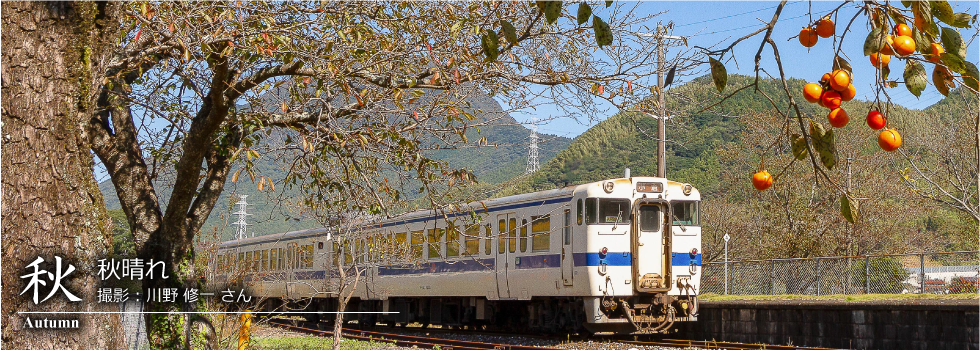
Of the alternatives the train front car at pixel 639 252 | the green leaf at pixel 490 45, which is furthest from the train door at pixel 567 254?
the green leaf at pixel 490 45

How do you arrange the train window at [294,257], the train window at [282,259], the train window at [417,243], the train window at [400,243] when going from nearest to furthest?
the train window at [400,243]
the train window at [417,243]
the train window at [294,257]
the train window at [282,259]

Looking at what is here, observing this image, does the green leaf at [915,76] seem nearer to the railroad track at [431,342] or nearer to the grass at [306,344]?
the railroad track at [431,342]

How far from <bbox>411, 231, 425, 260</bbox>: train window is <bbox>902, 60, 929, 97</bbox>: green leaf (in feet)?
50.9

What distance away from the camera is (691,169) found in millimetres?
52312

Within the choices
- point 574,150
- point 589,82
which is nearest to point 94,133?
point 589,82

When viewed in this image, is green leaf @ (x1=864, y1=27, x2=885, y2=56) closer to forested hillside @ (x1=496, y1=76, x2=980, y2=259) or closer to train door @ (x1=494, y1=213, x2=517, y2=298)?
train door @ (x1=494, y1=213, x2=517, y2=298)

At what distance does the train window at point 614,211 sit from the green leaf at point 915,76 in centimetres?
1221

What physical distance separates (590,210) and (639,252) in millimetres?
1132

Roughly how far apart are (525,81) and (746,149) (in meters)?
22.1

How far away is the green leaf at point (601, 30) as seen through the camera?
8.34 ft

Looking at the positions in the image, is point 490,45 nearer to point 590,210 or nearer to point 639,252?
point 590,210

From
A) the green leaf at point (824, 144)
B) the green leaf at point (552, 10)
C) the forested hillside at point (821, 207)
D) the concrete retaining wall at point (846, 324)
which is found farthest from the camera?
the forested hillside at point (821, 207)

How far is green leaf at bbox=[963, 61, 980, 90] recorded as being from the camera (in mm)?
1755

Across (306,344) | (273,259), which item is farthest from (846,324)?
(273,259)
